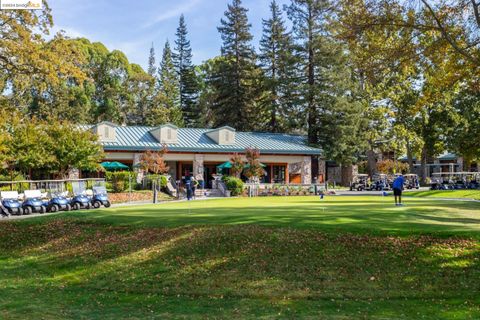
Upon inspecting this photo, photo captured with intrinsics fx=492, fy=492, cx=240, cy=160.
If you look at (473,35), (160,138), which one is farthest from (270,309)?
(160,138)

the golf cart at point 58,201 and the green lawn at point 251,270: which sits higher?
the golf cart at point 58,201

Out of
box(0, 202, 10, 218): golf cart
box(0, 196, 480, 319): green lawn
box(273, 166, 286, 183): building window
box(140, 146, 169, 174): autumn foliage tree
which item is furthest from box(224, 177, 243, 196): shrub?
box(0, 196, 480, 319): green lawn

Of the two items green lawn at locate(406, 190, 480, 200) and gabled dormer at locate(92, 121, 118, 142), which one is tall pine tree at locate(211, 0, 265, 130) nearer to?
gabled dormer at locate(92, 121, 118, 142)

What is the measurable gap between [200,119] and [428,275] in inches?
2283

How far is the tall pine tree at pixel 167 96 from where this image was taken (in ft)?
200

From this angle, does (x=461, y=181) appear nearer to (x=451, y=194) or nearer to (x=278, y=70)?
(x=451, y=194)

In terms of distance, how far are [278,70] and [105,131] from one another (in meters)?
26.8

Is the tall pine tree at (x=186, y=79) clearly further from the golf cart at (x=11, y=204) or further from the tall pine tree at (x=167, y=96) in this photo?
the golf cart at (x=11, y=204)

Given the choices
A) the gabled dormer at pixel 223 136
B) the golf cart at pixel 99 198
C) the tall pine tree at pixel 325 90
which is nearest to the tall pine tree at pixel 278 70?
the tall pine tree at pixel 325 90

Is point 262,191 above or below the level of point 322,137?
below

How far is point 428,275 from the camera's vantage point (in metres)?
10.8

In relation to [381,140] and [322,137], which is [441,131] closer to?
[381,140]

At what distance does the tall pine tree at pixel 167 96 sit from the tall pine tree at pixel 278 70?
12.6 m

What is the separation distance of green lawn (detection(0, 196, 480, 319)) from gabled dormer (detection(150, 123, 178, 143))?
28.6m
